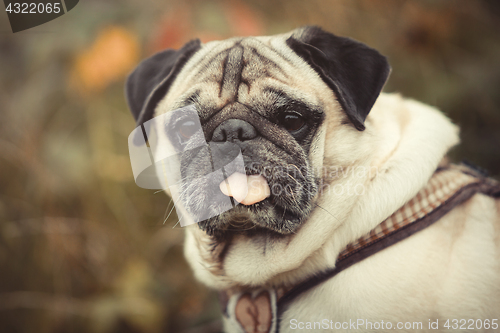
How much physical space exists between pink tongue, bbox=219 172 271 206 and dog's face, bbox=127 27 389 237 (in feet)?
0.03

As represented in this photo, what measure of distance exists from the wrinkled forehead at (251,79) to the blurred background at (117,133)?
0.89 meters

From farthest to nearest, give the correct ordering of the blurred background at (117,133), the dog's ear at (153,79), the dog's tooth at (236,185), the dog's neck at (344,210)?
the blurred background at (117,133) → the dog's ear at (153,79) → the dog's neck at (344,210) → the dog's tooth at (236,185)

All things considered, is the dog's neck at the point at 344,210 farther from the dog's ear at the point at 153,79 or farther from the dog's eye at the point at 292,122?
the dog's ear at the point at 153,79

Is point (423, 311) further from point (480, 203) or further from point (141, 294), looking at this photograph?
point (141, 294)

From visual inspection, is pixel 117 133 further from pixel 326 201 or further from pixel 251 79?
pixel 326 201

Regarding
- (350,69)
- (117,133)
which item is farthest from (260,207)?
(117,133)

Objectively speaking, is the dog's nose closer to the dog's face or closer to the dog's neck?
the dog's face

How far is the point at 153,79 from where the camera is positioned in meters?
1.34

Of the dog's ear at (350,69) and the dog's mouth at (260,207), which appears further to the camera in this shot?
the dog's ear at (350,69)

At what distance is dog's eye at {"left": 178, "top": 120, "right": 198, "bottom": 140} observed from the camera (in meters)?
1.10

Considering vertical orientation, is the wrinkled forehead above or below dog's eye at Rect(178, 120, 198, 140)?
above

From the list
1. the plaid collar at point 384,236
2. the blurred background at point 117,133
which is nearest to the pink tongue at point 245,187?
the plaid collar at point 384,236

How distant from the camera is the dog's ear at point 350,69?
1.07 meters

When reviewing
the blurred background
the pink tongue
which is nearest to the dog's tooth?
the pink tongue
